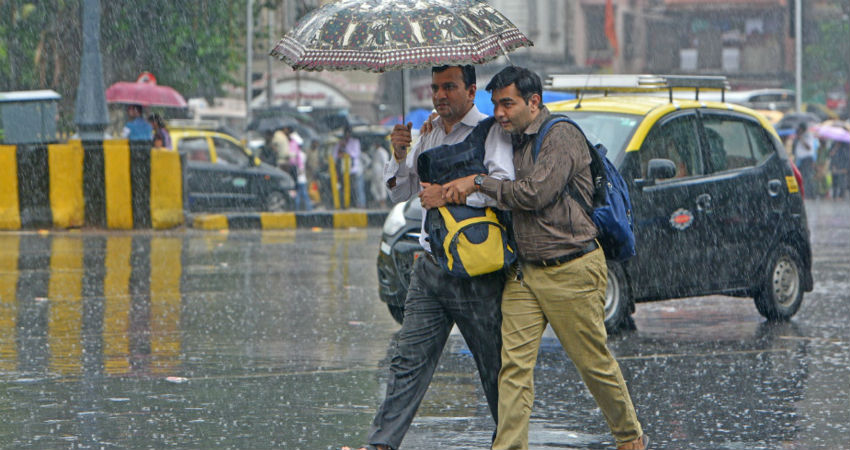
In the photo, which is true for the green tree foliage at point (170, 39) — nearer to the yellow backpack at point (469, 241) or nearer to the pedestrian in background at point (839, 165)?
the pedestrian in background at point (839, 165)

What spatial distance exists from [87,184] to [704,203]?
10494 mm

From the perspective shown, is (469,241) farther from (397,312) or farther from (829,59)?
(829,59)

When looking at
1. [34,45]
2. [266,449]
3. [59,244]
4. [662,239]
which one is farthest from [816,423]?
[34,45]

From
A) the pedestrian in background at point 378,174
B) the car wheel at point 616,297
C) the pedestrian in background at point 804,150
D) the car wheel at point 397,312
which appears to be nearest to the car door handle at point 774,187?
the car wheel at point 616,297

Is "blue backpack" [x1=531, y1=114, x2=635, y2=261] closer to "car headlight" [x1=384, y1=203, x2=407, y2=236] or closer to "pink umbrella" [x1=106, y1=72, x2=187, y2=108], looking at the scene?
"car headlight" [x1=384, y1=203, x2=407, y2=236]

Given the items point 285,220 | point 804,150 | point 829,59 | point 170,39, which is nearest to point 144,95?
point 170,39

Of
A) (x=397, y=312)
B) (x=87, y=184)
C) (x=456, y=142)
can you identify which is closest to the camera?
(x=456, y=142)

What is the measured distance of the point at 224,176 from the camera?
23562 millimetres

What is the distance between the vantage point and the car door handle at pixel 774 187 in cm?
1041

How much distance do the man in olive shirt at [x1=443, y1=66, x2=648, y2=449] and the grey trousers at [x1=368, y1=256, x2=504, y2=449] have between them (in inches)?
3.8

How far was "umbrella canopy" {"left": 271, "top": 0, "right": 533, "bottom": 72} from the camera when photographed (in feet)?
17.4

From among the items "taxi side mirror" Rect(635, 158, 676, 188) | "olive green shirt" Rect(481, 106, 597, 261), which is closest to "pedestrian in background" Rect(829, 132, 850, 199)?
"taxi side mirror" Rect(635, 158, 676, 188)

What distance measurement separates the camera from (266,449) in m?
5.98

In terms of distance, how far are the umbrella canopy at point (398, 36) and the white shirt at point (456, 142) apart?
257mm
